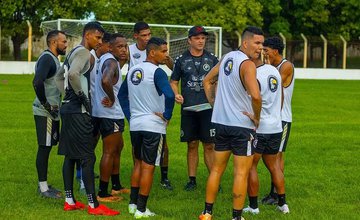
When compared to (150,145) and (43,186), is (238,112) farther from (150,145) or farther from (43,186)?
(43,186)

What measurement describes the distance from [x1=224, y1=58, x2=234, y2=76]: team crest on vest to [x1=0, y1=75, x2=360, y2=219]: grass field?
178 cm

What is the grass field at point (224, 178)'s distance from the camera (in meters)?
8.18

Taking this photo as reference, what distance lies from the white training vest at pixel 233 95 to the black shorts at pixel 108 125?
212cm

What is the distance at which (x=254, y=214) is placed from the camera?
26.6 ft

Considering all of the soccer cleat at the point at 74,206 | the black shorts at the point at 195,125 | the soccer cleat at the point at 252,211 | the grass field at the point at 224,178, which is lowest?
the grass field at the point at 224,178

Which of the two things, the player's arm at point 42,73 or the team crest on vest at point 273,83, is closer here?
the team crest on vest at point 273,83

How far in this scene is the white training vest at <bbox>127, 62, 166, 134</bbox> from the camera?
25.6ft

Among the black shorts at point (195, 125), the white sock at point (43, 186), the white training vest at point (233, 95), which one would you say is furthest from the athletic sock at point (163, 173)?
the white training vest at point (233, 95)

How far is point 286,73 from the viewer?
8.55m

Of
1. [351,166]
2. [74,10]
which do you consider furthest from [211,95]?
[74,10]

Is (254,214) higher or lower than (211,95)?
lower

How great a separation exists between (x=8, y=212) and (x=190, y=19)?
4300 centimetres

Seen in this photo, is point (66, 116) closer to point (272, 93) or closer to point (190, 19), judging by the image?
point (272, 93)

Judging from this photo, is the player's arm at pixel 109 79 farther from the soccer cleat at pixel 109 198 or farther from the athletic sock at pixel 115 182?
the soccer cleat at pixel 109 198
